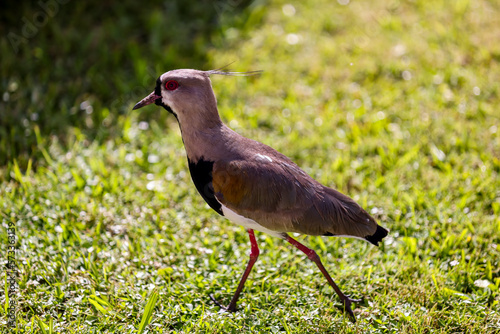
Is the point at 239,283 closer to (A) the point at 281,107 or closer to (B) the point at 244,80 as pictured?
(A) the point at 281,107

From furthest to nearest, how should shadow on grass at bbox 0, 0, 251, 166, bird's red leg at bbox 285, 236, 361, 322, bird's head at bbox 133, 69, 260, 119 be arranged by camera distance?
shadow on grass at bbox 0, 0, 251, 166
bird's red leg at bbox 285, 236, 361, 322
bird's head at bbox 133, 69, 260, 119

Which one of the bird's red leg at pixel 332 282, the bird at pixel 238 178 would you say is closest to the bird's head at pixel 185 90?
the bird at pixel 238 178

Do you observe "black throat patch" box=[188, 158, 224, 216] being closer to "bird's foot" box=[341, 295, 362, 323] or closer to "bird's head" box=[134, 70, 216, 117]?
"bird's head" box=[134, 70, 216, 117]

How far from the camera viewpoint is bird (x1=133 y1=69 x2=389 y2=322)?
10.8 feet

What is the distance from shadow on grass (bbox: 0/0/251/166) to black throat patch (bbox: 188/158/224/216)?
83.7 inches

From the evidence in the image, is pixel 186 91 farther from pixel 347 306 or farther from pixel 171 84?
pixel 347 306

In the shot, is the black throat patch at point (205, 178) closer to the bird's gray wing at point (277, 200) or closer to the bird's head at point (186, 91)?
the bird's gray wing at point (277, 200)

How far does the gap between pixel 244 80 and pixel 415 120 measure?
192 centimetres

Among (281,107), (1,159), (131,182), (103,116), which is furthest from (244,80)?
(1,159)

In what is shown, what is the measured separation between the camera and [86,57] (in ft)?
20.3

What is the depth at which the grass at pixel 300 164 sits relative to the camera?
11.6 feet

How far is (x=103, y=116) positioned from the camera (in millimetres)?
5391

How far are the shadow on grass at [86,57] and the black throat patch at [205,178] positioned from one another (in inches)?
83.7

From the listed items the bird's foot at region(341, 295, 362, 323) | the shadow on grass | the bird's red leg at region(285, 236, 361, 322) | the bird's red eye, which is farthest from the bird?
the shadow on grass
